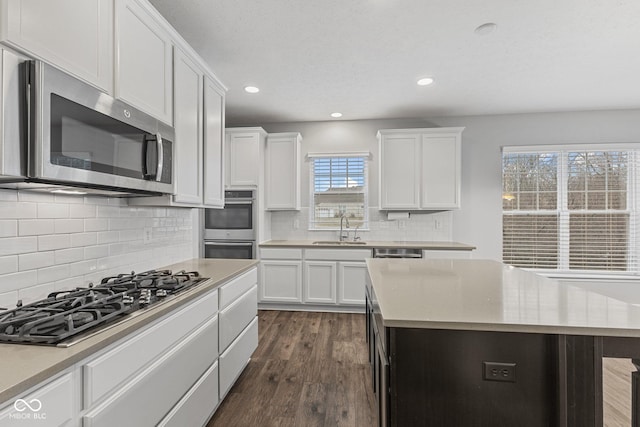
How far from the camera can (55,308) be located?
3.99 feet

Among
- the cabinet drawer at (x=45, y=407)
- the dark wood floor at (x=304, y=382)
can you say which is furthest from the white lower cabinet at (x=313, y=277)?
the cabinet drawer at (x=45, y=407)

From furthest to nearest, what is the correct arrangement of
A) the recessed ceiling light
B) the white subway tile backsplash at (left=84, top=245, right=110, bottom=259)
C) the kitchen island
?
1. the recessed ceiling light
2. the white subway tile backsplash at (left=84, top=245, right=110, bottom=259)
3. the kitchen island

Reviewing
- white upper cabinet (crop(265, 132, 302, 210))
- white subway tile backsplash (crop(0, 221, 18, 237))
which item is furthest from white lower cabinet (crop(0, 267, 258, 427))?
white upper cabinet (crop(265, 132, 302, 210))

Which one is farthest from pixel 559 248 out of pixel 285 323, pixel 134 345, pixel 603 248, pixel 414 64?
pixel 134 345

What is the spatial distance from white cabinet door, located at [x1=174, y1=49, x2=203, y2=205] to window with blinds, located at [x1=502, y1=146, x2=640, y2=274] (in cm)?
402

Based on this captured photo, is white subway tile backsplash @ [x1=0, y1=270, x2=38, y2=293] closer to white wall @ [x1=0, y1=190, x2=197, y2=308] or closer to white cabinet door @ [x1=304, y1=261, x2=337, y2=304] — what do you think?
white wall @ [x1=0, y1=190, x2=197, y2=308]

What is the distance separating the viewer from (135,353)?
1185 millimetres

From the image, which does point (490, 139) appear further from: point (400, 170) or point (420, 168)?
point (400, 170)

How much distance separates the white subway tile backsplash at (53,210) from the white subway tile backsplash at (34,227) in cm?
3

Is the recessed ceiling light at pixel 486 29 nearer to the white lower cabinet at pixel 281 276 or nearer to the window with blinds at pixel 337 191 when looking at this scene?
the window with blinds at pixel 337 191

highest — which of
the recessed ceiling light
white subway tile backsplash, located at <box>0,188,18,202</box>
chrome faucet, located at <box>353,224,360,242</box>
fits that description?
the recessed ceiling light

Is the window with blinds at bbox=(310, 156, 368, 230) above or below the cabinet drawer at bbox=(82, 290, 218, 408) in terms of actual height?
above

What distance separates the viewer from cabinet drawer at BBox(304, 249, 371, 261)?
13.1ft

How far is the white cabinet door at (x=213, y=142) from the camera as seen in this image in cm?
249
